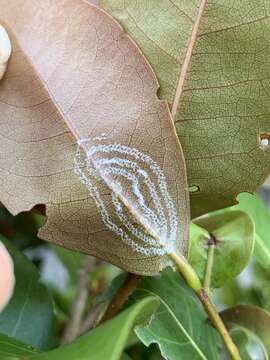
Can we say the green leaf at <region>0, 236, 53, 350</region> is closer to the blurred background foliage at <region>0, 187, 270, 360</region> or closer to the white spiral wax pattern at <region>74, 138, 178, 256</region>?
the blurred background foliage at <region>0, 187, 270, 360</region>

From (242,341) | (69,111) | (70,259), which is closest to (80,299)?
(70,259)

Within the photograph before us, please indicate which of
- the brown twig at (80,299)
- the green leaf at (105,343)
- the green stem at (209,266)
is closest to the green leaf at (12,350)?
the green leaf at (105,343)

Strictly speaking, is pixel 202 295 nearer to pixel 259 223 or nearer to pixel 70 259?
pixel 259 223

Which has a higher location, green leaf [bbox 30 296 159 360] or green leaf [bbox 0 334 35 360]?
green leaf [bbox 30 296 159 360]

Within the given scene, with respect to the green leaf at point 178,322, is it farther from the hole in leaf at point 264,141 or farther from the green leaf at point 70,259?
the green leaf at point 70,259

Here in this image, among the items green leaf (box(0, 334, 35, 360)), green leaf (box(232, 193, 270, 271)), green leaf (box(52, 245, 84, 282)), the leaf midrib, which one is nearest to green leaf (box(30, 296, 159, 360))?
green leaf (box(0, 334, 35, 360))
